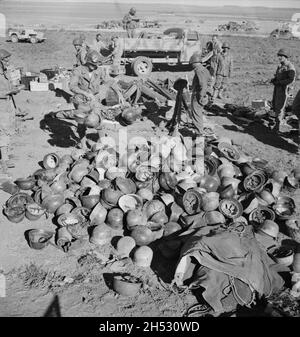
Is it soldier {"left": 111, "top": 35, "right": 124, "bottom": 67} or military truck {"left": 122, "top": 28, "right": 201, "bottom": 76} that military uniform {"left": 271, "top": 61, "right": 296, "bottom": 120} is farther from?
soldier {"left": 111, "top": 35, "right": 124, "bottom": 67}

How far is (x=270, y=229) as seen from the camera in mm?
5809

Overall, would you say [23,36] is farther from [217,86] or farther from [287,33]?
[287,33]

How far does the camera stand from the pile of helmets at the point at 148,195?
5953 millimetres

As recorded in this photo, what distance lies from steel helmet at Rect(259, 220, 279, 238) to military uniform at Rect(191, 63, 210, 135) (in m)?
3.42

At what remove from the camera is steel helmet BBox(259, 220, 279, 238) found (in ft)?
19.0

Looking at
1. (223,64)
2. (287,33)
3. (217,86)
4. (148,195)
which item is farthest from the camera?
(287,33)

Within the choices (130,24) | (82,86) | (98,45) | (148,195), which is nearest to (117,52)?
(98,45)

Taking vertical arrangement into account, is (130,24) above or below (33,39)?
above

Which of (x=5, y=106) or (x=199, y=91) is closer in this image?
(x=199, y=91)

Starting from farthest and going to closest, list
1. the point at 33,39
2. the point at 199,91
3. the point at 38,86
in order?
the point at 33,39
the point at 38,86
the point at 199,91

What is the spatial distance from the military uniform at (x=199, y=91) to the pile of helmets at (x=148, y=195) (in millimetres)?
1327

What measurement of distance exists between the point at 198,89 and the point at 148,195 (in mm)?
3202
